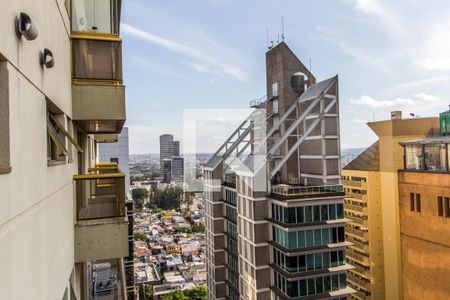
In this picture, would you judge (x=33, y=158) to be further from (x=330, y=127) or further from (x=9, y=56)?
(x=330, y=127)

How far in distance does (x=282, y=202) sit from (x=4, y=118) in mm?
18948

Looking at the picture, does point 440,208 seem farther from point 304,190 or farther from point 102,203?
point 102,203

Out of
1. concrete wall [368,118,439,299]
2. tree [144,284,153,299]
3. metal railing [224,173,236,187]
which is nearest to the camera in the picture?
metal railing [224,173,236,187]

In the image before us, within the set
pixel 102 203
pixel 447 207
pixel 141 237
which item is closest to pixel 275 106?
pixel 447 207

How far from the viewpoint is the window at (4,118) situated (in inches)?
74.6

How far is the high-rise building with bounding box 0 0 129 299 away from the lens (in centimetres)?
198

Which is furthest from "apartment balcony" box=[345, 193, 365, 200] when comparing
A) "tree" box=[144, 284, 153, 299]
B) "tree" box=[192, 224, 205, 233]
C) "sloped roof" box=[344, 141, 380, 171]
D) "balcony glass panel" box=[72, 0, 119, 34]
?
"tree" box=[192, 224, 205, 233]

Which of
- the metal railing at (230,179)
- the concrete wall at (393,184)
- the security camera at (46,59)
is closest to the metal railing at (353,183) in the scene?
the concrete wall at (393,184)

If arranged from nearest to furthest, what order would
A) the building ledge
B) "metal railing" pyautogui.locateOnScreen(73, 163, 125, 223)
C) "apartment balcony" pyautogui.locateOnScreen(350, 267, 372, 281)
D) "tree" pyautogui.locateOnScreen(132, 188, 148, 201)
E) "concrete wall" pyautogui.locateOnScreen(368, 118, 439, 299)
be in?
"metal railing" pyautogui.locateOnScreen(73, 163, 125, 223)
the building ledge
"concrete wall" pyautogui.locateOnScreen(368, 118, 439, 299)
"apartment balcony" pyautogui.locateOnScreen(350, 267, 372, 281)
"tree" pyautogui.locateOnScreen(132, 188, 148, 201)

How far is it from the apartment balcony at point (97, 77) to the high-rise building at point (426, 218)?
17.8m

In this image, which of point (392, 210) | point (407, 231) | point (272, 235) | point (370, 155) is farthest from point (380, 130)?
point (272, 235)

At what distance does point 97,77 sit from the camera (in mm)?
5020

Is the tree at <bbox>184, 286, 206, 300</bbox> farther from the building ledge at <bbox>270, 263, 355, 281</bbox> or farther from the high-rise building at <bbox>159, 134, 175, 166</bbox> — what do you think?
the building ledge at <bbox>270, 263, 355, 281</bbox>

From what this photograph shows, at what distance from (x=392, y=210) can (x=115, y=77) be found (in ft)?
124
